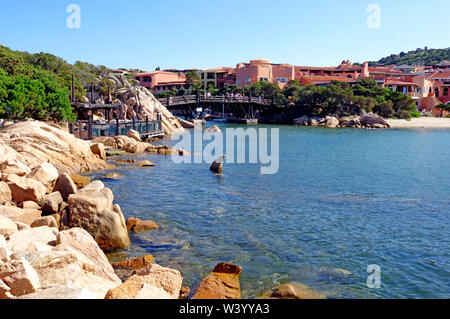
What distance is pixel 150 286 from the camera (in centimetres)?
666

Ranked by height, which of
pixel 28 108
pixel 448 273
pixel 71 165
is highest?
pixel 28 108

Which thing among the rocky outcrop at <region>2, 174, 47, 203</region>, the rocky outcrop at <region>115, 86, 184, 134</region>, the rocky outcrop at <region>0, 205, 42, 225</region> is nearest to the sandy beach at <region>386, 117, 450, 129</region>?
the rocky outcrop at <region>115, 86, 184, 134</region>

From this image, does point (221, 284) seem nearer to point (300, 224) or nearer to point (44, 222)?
point (44, 222)

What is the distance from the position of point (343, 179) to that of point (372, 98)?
51063 mm

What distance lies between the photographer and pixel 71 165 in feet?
68.2

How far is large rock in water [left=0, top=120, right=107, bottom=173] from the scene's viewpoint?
1880 centimetres

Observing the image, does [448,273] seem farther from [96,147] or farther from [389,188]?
[96,147]

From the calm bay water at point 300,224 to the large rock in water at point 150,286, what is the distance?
1.33 m

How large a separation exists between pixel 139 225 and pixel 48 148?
31.9 feet

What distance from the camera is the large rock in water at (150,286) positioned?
6.26 metres

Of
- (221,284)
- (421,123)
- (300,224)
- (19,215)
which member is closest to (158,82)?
(421,123)

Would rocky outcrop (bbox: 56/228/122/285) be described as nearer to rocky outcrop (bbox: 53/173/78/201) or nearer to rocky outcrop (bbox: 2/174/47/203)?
rocky outcrop (bbox: 2/174/47/203)

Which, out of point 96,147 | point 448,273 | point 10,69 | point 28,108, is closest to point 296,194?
point 448,273
